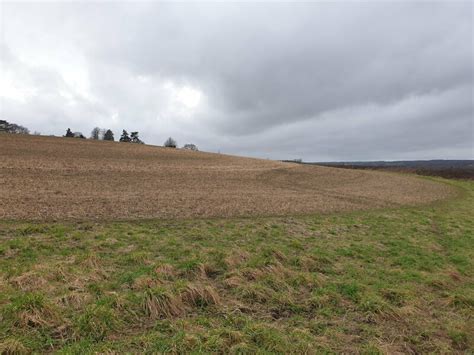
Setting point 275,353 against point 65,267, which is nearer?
point 275,353

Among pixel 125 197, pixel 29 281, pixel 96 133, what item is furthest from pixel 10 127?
pixel 29 281

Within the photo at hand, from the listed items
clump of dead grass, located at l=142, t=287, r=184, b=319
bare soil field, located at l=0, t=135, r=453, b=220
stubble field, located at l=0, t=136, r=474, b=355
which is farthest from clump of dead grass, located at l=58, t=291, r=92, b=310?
bare soil field, located at l=0, t=135, r=453, b=220

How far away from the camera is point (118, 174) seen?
32.8m

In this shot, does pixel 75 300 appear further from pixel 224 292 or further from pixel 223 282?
pixel 223 282

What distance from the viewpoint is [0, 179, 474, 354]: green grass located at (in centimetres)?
565

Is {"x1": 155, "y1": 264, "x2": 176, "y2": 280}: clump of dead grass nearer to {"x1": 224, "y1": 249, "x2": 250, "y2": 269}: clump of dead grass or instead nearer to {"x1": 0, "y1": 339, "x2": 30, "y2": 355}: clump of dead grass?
{"x1": 224, "y1": 249, "x2": 250, "y2": 269}: clump of dead grass

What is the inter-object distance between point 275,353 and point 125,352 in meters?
2.56

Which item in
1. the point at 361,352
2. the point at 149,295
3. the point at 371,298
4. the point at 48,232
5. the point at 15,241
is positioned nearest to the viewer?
the point at 361,352

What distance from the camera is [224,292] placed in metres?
7.72

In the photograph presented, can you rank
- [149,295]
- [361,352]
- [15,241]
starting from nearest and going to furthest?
1. [361,352]
2. [149,295]
3. [15,241]

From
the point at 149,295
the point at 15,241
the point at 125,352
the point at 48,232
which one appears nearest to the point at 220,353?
the point at 125,352

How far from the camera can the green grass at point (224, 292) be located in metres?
5.65

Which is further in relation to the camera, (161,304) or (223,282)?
(223,282)

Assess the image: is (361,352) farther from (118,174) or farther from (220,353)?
(118,174)
